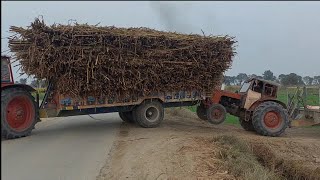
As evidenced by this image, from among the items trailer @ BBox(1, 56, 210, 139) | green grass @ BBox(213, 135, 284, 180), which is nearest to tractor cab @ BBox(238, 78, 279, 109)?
trailer @ BBox(1, 56, 210, 139)

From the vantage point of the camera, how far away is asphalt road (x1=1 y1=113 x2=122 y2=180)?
26.7 feet

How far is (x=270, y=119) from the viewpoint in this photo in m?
14.8

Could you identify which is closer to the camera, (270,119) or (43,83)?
(43,83)

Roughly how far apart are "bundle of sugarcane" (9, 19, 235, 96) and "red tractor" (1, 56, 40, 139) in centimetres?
49

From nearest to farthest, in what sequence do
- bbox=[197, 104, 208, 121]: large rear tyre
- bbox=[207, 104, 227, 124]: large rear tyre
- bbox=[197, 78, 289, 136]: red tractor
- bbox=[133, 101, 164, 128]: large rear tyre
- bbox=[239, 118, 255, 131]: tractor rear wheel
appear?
1. bbox=[133, 101, 164, 128]: large rear tyre
2. bbox=[197, 78, 289, 136]: red tractor
3. bbox=[207, 104, 227, 124]: large rear tyre
4. bbox=[197, 104, 208, 121]: large rear tyre
5. bbox=[239, 118, 255, 131]: tractor rear wheel

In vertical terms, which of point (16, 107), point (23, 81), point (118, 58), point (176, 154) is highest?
point (118, 58)

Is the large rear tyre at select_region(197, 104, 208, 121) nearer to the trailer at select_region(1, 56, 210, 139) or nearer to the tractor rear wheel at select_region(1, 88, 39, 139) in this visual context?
the trailer at select_region(1, 56, 210, 139)

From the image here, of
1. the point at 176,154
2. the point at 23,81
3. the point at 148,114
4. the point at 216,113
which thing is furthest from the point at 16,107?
the point at 216,113

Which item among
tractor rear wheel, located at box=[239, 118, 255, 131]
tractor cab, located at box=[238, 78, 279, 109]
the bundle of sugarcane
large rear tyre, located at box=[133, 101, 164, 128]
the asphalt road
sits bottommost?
the asphalt road

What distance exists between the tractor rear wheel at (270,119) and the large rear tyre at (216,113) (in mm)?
1019

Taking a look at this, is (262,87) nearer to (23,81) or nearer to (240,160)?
(240,160)

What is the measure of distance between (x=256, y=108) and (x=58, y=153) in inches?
290

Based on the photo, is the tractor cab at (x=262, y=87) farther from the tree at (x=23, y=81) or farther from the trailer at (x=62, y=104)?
the tree at (x=23, y=81)

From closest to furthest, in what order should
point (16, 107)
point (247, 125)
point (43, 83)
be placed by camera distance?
1. point (16, 107)
2. point (43, 83)
3. point (247, 125)
